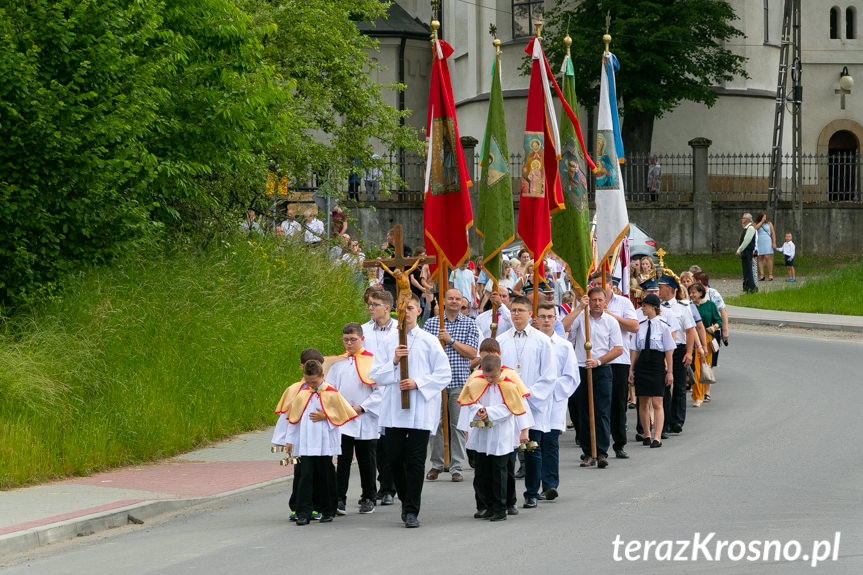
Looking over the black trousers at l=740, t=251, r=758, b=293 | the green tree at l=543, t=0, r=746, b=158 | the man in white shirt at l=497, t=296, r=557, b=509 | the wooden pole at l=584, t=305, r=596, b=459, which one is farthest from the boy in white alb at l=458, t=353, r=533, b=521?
the green tree at l=543, t=0, r=746, b=158

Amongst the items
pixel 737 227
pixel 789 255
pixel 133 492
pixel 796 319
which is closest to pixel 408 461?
pixel 133 492

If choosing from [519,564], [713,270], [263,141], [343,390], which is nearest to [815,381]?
[263,141]

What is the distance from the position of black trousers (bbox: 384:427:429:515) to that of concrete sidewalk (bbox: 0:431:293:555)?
1.88 metres

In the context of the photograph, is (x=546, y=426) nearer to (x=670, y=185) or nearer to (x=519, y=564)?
(x=519, y=564)

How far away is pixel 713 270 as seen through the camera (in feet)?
124

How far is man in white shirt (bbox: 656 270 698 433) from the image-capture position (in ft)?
51.0

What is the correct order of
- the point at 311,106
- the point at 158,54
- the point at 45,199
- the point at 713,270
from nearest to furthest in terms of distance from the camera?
the point at 45,199
the point at 158,54
the point at 311,106
the point at 713,270

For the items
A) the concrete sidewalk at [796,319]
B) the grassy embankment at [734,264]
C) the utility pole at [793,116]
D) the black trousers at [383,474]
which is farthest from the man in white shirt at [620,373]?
the utility pole at [793,116]

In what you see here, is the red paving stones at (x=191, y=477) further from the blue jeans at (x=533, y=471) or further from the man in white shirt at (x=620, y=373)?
the man in white shirt at (x=620, y=373)

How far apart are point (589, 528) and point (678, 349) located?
628cm

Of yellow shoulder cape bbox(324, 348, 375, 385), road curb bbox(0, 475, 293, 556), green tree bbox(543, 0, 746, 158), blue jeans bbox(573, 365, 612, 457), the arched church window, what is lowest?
road curb bbox(0, 475, 293, 556)

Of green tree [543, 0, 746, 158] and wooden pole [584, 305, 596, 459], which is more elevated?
green tree [543, 0, 746, 158]

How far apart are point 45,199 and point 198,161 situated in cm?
375

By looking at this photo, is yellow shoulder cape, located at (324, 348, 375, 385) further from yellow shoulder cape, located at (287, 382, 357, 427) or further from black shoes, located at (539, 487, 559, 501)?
black shoes, located at (539, 487, 559, 501)
